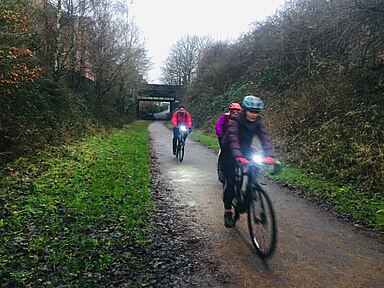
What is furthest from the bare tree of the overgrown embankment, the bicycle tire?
the bicycle tire

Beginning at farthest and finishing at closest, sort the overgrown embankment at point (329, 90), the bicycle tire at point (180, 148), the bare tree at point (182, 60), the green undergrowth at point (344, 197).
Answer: the bare tree at point (182, 60), the bicycle tire at point (180, 148), the overgrown embankment at point (329, 90), the green undergrowth at point (344, 197)

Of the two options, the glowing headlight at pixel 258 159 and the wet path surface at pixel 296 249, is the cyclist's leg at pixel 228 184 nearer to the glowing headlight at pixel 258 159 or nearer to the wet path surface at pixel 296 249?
the wet path surface at pixel 296 249

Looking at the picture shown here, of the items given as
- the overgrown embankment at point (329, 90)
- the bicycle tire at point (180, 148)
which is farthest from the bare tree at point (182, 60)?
the bicycle tire at point (180, 148)

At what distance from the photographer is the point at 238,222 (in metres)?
5.29

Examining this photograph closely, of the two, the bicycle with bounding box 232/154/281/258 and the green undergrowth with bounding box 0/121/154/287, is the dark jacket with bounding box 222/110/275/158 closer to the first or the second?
the bicycle with bounding box 232/154/281/258

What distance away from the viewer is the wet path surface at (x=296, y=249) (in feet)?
11.4

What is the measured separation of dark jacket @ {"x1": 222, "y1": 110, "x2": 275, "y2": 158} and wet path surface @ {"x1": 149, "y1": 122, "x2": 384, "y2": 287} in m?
1.39

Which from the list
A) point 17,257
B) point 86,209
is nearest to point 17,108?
point 86,209

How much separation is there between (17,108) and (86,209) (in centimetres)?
696

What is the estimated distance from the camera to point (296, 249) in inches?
167

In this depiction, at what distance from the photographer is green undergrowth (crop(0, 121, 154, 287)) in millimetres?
3598

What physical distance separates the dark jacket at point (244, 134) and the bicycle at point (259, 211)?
0.19m

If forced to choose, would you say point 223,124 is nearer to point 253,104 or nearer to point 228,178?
point 228,178

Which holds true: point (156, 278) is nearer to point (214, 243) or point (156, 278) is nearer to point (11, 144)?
point (214, 243)
